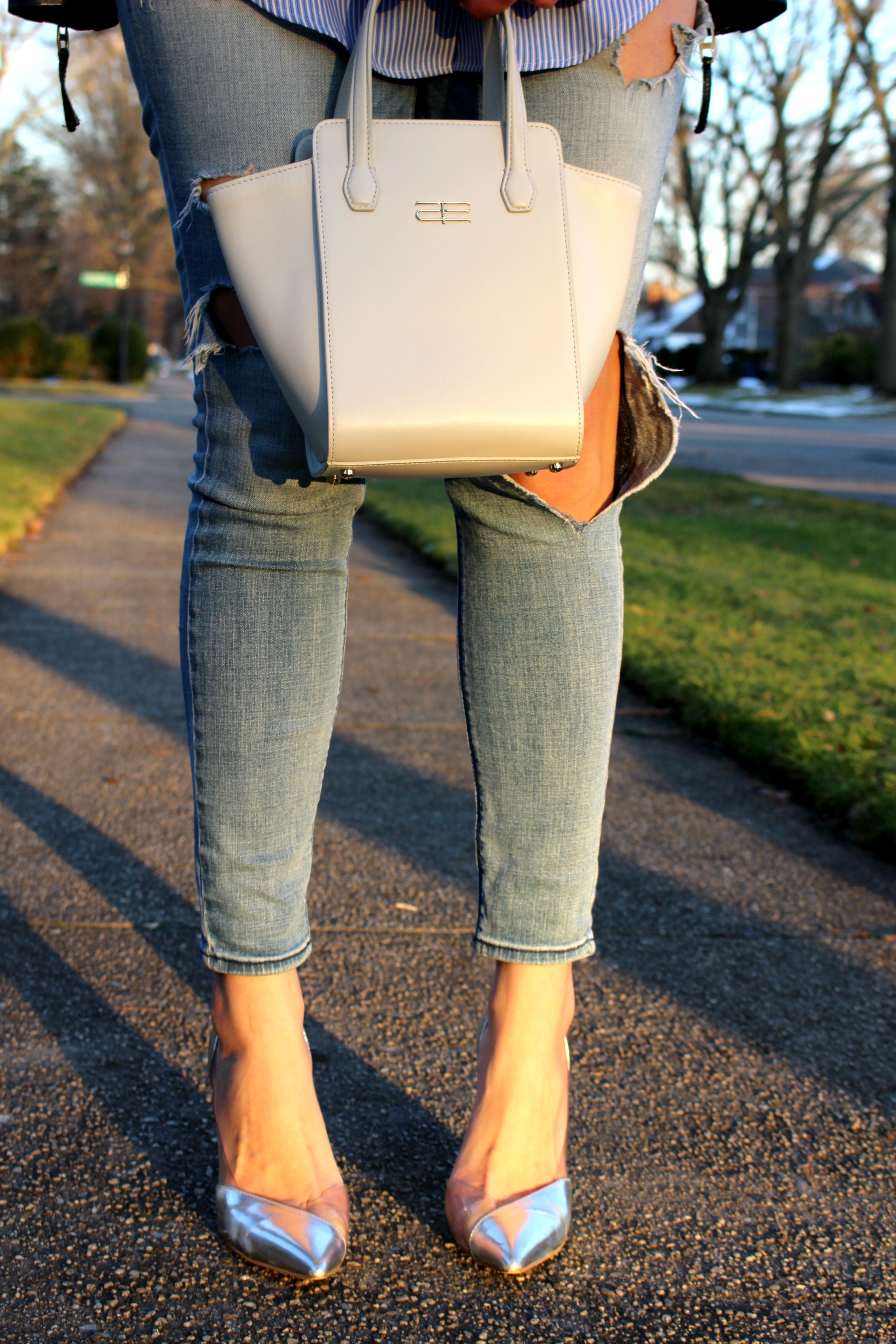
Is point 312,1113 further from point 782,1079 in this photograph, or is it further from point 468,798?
point 468,798

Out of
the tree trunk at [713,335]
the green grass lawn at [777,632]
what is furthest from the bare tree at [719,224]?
the green grass lawn at [777,632]

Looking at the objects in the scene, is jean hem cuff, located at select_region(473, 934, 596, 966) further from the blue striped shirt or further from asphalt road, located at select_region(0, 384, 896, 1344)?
the blue striped shirt

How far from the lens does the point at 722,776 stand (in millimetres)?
2764

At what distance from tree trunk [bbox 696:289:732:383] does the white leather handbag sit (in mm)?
41685

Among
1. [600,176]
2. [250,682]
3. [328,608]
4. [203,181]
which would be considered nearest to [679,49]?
[600,176]

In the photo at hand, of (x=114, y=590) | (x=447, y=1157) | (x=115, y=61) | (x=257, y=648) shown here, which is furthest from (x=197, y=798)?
(x=115, y=61)

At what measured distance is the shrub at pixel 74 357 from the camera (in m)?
29.7

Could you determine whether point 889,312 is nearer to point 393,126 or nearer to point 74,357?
point 74,357

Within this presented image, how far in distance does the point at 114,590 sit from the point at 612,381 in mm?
3863

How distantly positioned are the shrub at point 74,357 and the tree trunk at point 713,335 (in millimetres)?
21697

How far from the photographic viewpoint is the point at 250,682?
1.17 metres

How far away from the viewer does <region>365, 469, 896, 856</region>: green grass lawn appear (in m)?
2.69

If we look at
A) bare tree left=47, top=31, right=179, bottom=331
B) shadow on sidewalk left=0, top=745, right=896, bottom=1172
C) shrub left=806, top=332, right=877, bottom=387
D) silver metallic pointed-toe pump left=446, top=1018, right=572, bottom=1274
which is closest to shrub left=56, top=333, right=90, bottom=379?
bare tree left=47, top=31, right=179, bottom=331

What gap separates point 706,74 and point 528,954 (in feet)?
3.20
